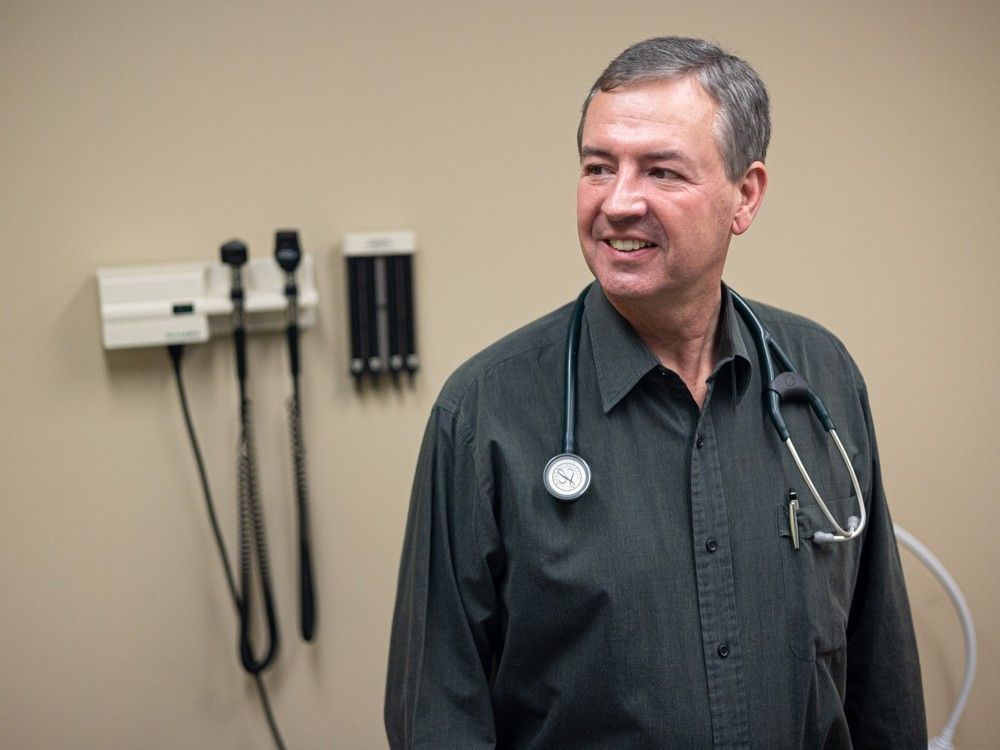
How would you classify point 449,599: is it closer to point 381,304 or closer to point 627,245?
point 627,245

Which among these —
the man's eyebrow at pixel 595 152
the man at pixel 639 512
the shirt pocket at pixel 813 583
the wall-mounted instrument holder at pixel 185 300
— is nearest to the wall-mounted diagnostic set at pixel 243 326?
the wall-mounted instrument holder at pixel 185 300

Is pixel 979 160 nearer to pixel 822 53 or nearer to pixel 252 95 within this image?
pixel 822 53

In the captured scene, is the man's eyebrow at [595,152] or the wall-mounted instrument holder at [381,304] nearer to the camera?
the man's eyebrow at [595,152]

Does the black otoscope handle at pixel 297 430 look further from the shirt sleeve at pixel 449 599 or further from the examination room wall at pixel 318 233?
the shirt sleeve at pixel 449 599

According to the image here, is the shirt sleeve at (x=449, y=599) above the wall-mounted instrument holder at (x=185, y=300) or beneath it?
beneath

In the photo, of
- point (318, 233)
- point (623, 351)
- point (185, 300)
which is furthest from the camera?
point (318, 233)

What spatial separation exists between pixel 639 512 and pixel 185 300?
0.92 metres

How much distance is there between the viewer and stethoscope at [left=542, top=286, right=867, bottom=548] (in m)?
1.26

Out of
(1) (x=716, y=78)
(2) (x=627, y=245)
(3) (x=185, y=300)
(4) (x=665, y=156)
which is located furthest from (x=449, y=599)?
(3) (x=185, y=300)

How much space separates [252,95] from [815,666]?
49.8 inches

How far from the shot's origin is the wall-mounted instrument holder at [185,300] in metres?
1.78

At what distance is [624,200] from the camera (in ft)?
4.03

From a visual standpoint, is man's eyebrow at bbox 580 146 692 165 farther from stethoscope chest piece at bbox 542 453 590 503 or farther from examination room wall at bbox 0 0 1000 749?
examination room wall at bbox 0 0 1000 749

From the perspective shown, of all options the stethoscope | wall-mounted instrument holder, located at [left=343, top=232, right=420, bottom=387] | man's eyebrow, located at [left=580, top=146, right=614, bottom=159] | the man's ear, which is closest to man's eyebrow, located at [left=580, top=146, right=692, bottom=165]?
man's eyebrow, located at [left=580, top=146, right=614, bottom=159]
